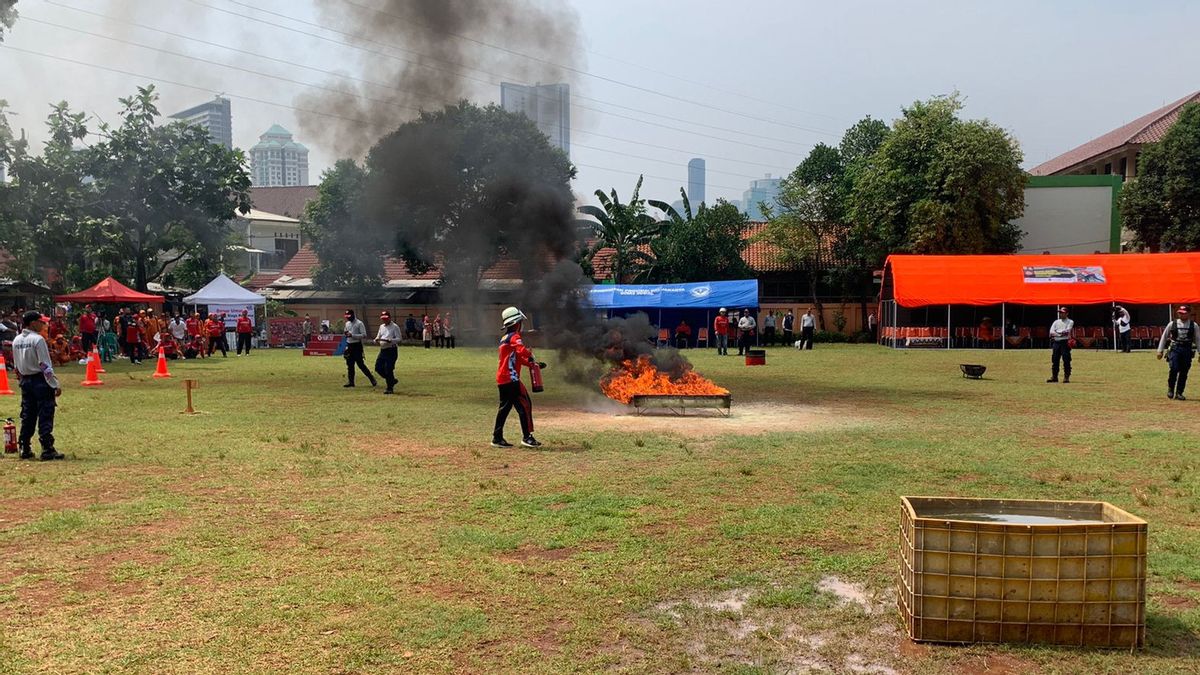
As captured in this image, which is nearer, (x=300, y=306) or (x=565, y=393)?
(x=565, y=393)

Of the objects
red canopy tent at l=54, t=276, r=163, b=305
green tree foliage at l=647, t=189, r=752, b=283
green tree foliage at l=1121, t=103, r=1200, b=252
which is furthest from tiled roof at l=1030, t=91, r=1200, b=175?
red canopy tent at l=54, t=276, r=163, b=305

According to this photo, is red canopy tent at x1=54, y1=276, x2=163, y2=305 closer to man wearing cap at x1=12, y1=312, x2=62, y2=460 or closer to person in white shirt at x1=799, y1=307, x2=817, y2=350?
man wearing cap at x1=12, y1=312, x2=62, y2=460

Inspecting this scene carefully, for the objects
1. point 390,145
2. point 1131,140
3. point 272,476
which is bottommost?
point 272,476

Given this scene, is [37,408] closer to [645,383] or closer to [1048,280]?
[645,383]

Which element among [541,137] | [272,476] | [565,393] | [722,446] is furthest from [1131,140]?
[272,476]

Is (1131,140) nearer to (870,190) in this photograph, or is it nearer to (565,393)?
(870,190)

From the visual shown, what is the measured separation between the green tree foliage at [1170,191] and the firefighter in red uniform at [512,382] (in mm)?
40082

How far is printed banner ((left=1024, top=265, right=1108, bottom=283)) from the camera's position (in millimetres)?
35438

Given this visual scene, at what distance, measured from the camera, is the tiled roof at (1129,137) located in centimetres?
4809

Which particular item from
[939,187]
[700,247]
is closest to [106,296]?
[700,247]

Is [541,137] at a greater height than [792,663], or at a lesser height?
greater

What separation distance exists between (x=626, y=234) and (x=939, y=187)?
48.1 feet

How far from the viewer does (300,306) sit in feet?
168

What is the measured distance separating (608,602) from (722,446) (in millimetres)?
6124
